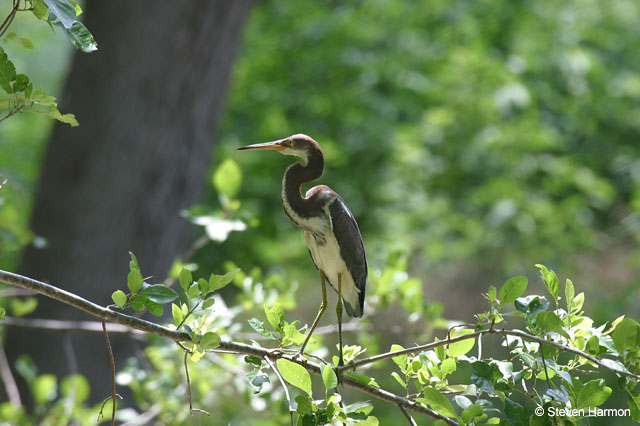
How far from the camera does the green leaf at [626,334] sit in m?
0.59

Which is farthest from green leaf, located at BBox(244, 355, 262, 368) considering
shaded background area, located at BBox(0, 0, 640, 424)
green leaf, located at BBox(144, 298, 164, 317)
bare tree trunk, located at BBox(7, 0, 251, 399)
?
shaded background area, located at BBox(0, 0, 640, 424)

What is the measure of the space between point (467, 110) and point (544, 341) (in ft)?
8.70

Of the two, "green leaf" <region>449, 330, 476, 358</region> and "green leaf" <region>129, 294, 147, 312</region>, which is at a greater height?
"green leaf" <region>129, 294, 147, 312</region>

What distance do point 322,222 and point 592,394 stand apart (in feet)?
1.04

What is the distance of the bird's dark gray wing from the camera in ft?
2.42

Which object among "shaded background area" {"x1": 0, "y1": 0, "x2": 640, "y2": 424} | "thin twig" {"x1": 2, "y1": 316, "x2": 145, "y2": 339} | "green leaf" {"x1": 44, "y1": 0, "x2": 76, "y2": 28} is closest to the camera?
"green leaf" {"x1": 44, "y1": 0, "x2": 76, "y2": 28}

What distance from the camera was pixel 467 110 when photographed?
310 centimetres

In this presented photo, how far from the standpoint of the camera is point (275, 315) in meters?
0.66

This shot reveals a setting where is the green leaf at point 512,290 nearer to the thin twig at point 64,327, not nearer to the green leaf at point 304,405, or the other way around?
the green leaf at point 304,405

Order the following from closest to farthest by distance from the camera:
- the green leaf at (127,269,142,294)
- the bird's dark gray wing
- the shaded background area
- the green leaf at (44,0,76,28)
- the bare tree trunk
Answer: the green leaf at (44,0,76,28) → the green leaf at (127,269,142,294) → the bird's dark gray wing → the bare tree trunk → the shaded background area

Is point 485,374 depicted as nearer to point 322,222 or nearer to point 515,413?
point 515,413

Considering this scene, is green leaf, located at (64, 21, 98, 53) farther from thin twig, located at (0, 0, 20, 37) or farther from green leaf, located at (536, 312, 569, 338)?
green leaf, located at (536, 312, 569, 338)

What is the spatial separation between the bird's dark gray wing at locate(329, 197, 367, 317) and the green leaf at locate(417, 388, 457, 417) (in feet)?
0.74

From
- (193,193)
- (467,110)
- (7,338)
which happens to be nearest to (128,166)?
(193,193)
